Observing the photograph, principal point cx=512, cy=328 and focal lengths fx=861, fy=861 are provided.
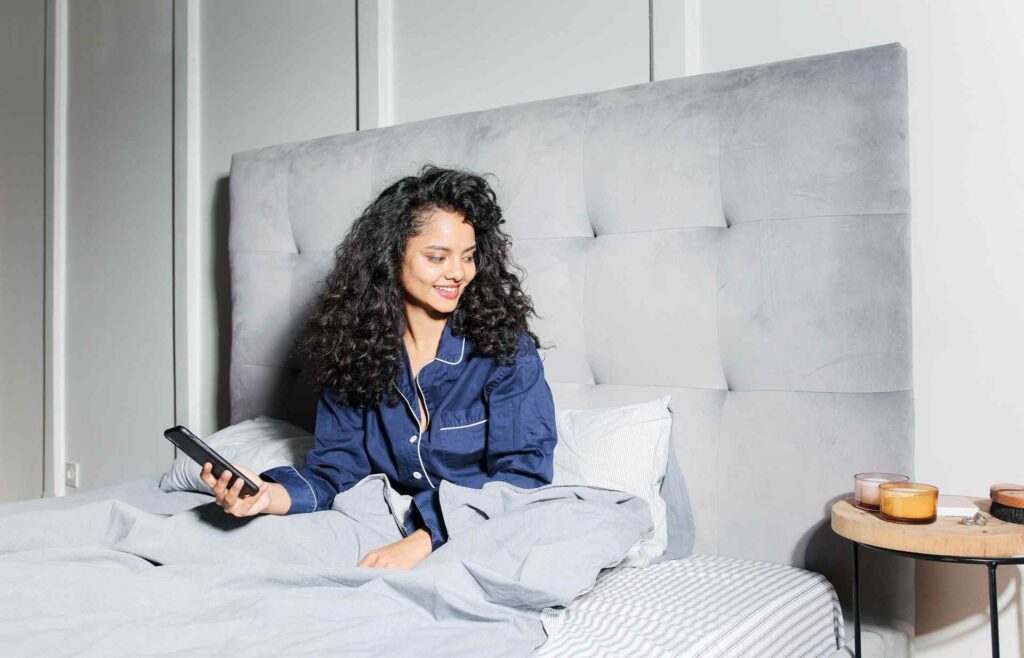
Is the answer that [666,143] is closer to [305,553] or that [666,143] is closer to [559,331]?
[559,331]

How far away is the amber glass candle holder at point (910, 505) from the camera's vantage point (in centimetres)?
122

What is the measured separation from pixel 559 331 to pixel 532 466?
14.8 inches

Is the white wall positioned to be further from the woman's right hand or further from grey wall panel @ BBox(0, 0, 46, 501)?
grey wall panel @ BBox(0, 0, 46, 501)

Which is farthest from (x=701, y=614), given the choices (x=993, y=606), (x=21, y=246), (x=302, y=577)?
(x=21, y=246)

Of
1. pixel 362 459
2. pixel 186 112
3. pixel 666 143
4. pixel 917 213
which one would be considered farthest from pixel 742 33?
pixel 186 112

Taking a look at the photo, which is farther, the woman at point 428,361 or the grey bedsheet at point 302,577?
the woman at point 428,361

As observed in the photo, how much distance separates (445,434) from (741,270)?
2.01ft

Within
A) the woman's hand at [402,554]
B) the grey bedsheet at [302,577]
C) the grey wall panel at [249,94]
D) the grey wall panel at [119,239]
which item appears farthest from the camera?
the grey wall panel at [119,239]

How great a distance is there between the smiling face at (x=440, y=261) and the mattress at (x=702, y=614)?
58 cm

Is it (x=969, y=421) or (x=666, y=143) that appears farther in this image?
(x=666, y=143)

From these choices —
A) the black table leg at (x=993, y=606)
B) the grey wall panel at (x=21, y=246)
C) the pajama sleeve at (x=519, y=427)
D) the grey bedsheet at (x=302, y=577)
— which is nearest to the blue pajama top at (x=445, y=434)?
the pajama sleeve at (x=519, y=427)

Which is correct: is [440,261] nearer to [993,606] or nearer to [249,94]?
[993,606]

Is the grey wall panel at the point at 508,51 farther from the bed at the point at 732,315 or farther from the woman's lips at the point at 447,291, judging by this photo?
the woman's lips at the point at 447,291

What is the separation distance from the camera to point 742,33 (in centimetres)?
173
